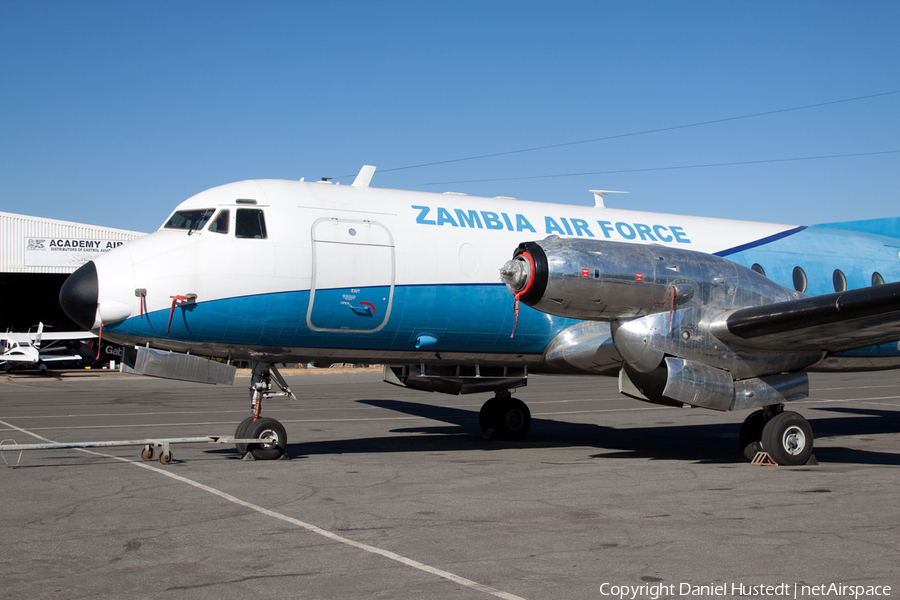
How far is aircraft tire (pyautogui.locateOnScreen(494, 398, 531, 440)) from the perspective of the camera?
14727mm

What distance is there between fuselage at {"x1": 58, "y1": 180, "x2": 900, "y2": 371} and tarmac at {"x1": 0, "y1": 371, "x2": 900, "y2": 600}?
171 cm

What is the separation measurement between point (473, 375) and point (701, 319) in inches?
166

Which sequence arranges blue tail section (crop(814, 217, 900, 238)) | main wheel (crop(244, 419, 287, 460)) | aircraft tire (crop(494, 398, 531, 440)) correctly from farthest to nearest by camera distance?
1. blue tail section (crop(814, 217, 900, 238))
2. aircraft tire (crop(494, 398, 531, 440))
3. main wheel (crop(244, 419, 287, 460))

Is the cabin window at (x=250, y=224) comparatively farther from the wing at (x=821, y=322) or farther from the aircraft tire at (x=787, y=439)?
the aircraft tire at (x=787, y=439)

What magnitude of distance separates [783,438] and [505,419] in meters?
5.16

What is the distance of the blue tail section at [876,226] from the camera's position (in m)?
16.2

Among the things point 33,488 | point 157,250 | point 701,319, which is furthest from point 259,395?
point 701,319

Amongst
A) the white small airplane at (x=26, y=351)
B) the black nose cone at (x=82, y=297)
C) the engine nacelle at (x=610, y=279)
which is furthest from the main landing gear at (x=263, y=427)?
the white small airplane at (x=26, y=351)

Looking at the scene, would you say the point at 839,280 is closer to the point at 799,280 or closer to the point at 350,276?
the point at 799,280

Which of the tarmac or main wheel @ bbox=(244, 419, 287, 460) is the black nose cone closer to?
the tarmac

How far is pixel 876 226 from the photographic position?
16.5m

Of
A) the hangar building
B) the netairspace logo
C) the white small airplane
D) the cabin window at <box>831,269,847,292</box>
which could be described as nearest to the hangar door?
the netairspace logo

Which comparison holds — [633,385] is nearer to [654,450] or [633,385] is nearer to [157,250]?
[654,450]

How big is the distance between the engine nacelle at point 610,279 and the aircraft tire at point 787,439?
5.80 feet
